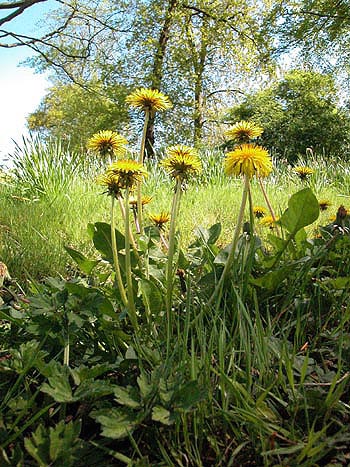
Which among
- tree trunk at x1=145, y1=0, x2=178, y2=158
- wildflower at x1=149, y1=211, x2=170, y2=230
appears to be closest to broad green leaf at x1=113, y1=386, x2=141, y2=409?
wildflower at x1=149, y1=211, x2=170, y2=230

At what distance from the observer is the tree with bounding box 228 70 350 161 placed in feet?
40.6

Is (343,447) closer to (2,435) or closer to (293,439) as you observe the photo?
(293,439)

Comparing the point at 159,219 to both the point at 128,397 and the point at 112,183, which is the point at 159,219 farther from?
the point at 128,397

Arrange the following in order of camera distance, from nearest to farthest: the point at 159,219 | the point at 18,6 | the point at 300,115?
the point at 159,219, the point at 18,6, the point at 300,115

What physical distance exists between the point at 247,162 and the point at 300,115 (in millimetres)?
12928

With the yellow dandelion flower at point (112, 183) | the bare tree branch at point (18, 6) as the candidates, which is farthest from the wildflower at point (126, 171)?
the bare tree branch at point (18, 6)

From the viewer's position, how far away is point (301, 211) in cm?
118

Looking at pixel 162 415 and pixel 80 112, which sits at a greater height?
pixel 80 112

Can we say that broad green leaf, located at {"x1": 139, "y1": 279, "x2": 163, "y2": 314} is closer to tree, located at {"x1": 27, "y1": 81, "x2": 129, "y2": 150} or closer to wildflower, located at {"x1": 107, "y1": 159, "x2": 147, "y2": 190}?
wildflower, located at {"x1": 107, "y1": 159, "x2": 147, "y2": 190}

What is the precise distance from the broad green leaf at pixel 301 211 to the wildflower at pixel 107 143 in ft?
1.58

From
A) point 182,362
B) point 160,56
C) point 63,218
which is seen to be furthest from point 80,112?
point 182,362

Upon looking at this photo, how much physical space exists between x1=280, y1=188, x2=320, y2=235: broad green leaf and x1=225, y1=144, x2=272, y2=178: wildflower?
22 centimetres

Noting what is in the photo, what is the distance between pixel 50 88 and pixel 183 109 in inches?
455

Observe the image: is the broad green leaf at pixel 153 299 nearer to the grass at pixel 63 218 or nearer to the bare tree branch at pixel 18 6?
the grass at pixel 63 218
